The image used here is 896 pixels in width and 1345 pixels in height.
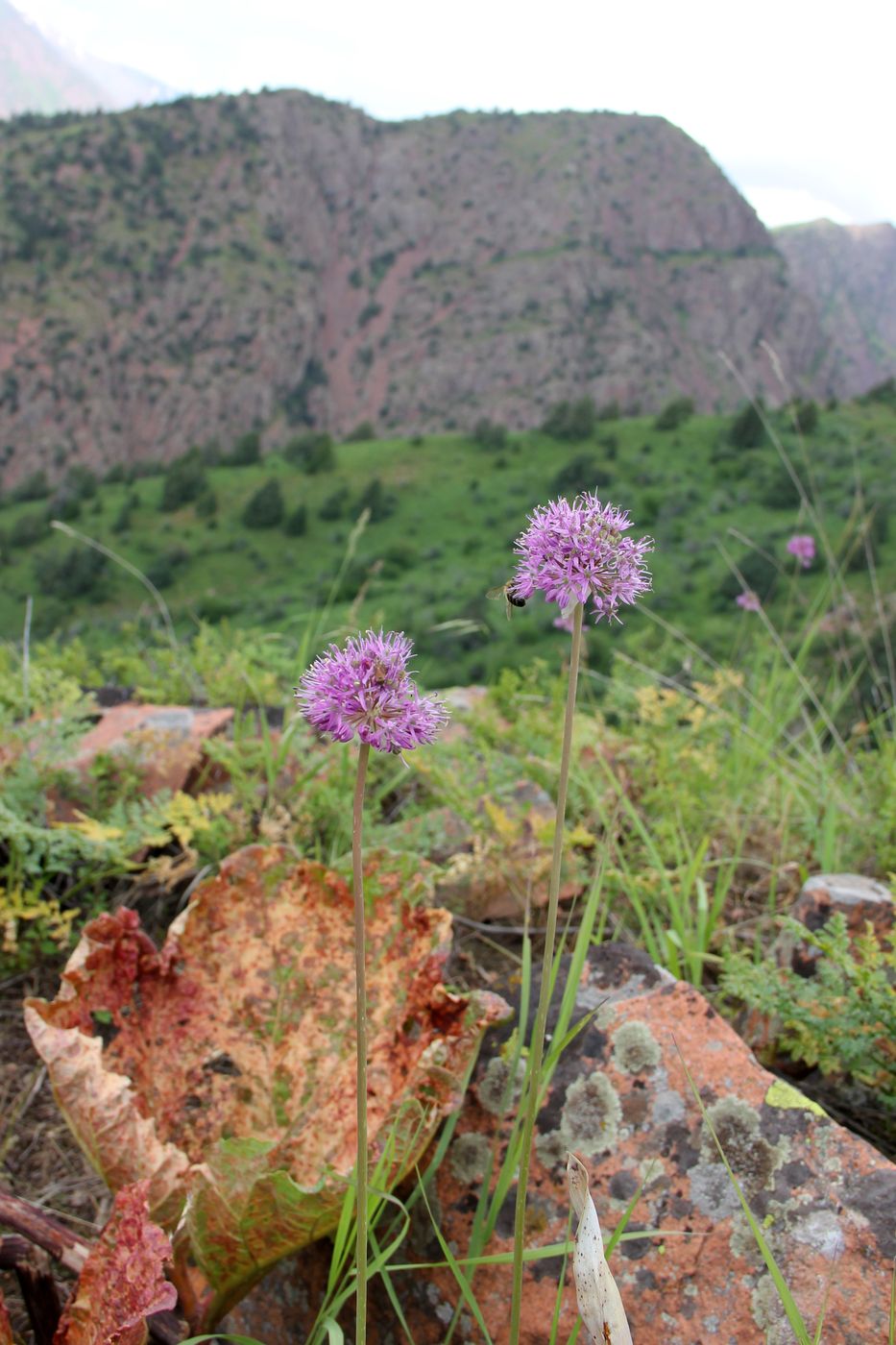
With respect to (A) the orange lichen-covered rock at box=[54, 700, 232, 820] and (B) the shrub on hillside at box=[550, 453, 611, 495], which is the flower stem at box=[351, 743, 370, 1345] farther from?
(B) the shrub on hillside at box=[550, 453, 611, 495]

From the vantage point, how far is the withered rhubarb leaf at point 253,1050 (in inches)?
55.7

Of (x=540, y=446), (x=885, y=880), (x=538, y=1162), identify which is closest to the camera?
(x=538, y=1162)

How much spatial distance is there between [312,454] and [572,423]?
18.6 m

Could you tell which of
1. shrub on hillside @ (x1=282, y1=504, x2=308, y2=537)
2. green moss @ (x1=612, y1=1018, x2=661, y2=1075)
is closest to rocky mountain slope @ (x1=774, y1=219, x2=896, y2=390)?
shrub on hillside @ (x1=282, y1=504, x2=308, y2=537)

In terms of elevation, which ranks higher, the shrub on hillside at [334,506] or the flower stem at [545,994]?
the flower stem at [545,994]

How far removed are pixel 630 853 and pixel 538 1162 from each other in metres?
1.34

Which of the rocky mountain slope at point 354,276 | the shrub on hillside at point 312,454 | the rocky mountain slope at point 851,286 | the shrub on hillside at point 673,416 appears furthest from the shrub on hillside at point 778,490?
the rocky mountain slope at point 851,286

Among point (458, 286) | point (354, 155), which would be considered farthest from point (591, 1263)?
point (354, 155)

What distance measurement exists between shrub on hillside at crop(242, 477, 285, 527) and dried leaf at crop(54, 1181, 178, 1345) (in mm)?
57756

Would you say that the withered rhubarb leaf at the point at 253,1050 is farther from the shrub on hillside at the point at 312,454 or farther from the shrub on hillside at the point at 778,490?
the shrub on hillside at the point at 312,454

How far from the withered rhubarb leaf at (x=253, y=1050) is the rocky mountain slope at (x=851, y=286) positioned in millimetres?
149883

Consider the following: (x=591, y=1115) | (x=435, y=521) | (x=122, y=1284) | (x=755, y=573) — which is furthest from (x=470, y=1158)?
(x=435, y=521)

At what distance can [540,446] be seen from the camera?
208ft

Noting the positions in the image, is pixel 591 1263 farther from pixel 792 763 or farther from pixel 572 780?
pixel 792 763
